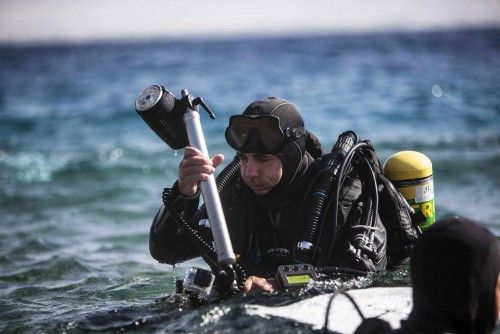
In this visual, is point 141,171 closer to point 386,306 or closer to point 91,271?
point 91,271

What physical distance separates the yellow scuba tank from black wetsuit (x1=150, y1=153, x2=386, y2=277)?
0.44 meters

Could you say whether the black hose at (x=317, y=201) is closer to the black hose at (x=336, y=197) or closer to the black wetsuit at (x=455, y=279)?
the black hose at (x=336, y=197)

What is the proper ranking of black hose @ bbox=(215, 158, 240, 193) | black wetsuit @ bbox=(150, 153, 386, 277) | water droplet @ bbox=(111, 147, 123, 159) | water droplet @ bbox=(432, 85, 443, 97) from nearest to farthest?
black wetsuit @ bbox=(150, 153, 386, 277), black hose @ bbox=(215, 158, 240, 193), water droplet @ bbox=(111, 147, 123, 159), water droplet @ bbox=(432, 85, 443, 97)

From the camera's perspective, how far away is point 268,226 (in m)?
4.75

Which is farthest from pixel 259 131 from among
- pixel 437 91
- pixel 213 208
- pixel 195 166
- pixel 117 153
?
pixel 437 91

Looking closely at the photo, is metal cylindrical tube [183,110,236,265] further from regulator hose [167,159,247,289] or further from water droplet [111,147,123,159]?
water droplet [111,147,123,159]

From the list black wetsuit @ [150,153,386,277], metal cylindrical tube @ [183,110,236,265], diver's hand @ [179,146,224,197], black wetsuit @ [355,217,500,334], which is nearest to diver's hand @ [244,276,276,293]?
black wetsuit @ [150,153,386,277]

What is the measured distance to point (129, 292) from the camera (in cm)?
583

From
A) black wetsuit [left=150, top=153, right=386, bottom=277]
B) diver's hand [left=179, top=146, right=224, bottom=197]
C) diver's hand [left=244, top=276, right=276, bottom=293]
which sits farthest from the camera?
black wetsuit [left=150, top=153, right=386, bottom=277]

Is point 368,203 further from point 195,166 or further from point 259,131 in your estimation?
point 195,166

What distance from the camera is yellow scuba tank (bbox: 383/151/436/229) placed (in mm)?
5043

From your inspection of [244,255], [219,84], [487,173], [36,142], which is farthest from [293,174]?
[219,84]

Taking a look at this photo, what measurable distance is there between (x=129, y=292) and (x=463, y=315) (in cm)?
367

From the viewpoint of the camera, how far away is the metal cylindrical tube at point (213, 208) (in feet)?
11.7
